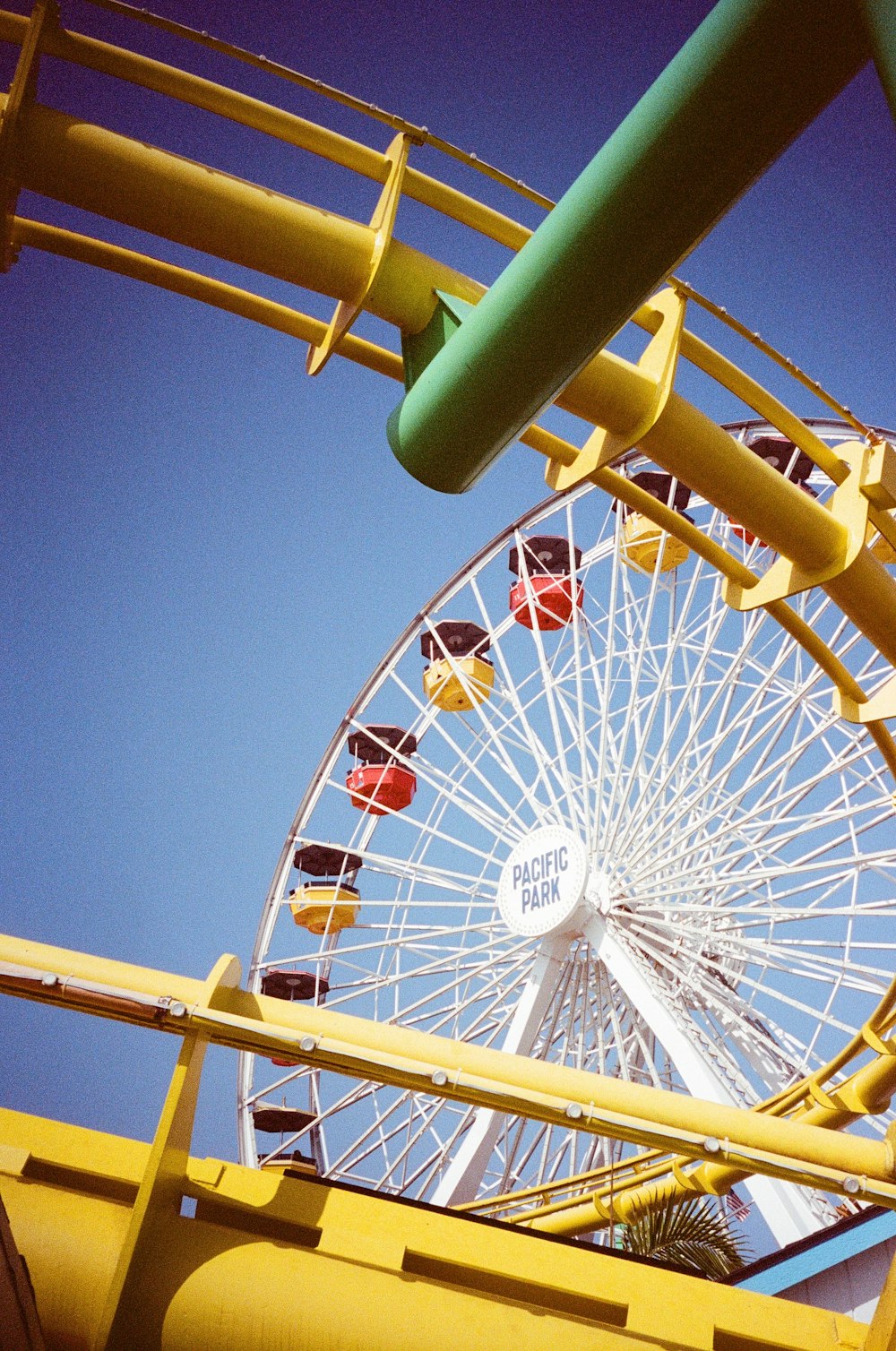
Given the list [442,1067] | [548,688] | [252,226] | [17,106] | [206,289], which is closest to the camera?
[17,106]

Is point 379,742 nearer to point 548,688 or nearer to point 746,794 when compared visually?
point 548,688

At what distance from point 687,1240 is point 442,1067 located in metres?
2.83

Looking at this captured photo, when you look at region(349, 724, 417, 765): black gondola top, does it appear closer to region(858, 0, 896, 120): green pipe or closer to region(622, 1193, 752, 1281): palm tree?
region(622, 1193, 752, 1281): palm tree

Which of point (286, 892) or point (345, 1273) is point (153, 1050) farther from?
point (345, 1273)

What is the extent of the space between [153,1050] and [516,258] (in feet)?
358

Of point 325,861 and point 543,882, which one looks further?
point 325,861

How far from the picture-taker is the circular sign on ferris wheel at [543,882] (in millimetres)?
14172

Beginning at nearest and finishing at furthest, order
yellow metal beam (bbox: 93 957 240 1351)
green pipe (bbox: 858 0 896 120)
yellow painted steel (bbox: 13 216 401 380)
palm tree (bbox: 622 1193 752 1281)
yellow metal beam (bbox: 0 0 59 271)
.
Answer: green pipe (bbox: 858 0 896 120) < yellow metal beam (bbox: 93 957 240 1351) < yellow metal beam (bbox: 0 0 59 271) < yellow painted steel (bbox: 13 216 401 380) < palm tree (bbox: 622 1193 752 1281)

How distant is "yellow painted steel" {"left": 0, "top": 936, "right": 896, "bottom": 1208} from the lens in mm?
3002

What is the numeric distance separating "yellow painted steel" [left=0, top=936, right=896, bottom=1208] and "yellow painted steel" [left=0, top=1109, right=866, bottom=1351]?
1.00 ft

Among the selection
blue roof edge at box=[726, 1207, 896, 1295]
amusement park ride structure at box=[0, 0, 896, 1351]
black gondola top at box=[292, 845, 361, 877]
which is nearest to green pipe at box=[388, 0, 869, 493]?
amusement park ride structure at box=[0, 0, 896, 1351]

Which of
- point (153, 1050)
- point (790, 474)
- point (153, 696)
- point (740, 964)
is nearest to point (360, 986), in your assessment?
point (740, 964)

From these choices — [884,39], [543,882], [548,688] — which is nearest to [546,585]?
[548,688]

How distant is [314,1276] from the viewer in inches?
109
